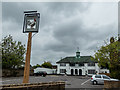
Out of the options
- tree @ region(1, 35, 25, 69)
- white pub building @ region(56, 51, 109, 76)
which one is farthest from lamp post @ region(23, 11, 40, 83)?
white pub building @ region(56, 51, 109, 76)

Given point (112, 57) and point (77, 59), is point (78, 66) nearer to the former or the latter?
point (77, 59)

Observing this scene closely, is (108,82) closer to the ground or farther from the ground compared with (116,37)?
closer to the ground

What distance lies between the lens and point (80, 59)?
53781 mm

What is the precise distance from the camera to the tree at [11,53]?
99.0 ft

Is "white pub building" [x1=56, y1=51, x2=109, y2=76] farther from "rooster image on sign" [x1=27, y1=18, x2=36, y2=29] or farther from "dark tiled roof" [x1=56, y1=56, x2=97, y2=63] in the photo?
"rooster image on sign" [x1=27, y1=18, x2=36, y2=29]

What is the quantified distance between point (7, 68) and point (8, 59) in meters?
2.64

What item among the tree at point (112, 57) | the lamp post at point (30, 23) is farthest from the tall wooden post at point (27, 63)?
the tree at point (112, 57)

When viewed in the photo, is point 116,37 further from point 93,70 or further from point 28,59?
point 93,70

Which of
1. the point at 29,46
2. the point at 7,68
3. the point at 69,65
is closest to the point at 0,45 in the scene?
the point at 7,68

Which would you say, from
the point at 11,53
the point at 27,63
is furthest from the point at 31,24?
the point at 11,53

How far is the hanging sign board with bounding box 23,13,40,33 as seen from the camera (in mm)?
8750

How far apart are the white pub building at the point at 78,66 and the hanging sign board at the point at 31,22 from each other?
42658 mm

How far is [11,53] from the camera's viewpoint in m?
30.8

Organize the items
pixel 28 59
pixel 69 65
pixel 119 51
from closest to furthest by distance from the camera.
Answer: pixel 28 59
pixel 119 51
pixel 69 65
